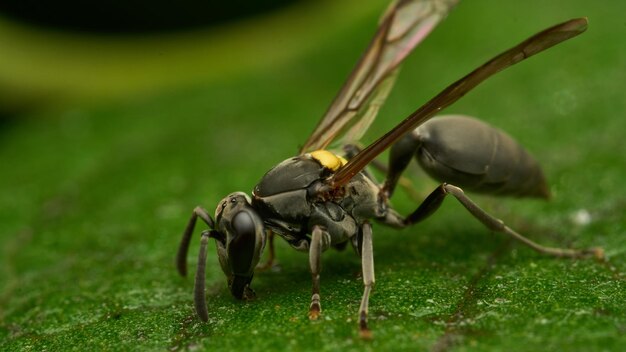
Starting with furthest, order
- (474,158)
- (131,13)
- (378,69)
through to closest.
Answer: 1. (131,13)
2. (378,69)
3. (474,158)

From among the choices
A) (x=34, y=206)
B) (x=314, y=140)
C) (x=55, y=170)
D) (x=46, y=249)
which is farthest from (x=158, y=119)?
(x=314, y=140)

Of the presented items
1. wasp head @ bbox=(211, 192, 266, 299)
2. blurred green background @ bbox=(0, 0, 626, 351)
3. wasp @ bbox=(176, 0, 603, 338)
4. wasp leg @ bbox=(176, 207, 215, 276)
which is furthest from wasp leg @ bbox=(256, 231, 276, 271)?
wasp head @ bbox=(211, 192, 266, 299)

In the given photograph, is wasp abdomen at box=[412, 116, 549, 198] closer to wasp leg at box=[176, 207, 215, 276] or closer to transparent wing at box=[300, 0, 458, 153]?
transparent wing at box=[300, 0, 458, 153]

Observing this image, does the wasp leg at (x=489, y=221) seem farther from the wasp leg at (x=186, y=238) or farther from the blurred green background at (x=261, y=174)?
the wasp leg at (x=186, y=238)

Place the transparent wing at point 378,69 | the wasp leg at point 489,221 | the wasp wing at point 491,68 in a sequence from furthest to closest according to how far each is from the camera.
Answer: the transparent wing at point 378,69 → the wasp leg at point 489,221 → the wasp wing at point 491,68

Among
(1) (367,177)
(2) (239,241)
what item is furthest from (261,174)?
(2) (239,241)

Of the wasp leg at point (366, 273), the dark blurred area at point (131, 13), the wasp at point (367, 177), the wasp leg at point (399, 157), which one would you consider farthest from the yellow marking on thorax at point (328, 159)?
the dark blurred area at point (131, 13)

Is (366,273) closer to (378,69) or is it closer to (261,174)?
(378,69)
